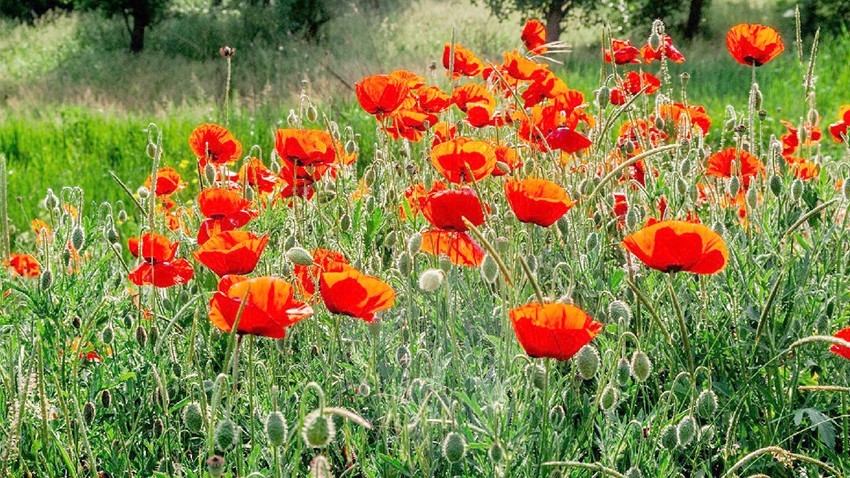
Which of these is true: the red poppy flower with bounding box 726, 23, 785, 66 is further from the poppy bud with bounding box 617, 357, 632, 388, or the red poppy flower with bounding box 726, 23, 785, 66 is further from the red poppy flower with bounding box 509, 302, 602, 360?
the red poppy flower with bounding box 509, 302, 602, 360

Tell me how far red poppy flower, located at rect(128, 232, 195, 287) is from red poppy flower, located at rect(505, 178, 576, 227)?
734 millimetres

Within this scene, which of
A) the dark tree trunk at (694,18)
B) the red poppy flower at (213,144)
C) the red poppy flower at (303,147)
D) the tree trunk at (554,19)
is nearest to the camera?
the red poppy flower at (303,147)

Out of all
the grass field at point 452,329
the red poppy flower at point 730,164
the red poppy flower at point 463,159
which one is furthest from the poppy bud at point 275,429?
the red poppy flower at point 730,164

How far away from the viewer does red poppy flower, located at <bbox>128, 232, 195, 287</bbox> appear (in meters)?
1.85

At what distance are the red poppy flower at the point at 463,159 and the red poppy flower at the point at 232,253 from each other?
46 cm

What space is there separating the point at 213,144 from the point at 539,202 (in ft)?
3.53

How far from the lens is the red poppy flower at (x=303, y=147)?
1957mm

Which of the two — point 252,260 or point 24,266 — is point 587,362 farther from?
point 24,266

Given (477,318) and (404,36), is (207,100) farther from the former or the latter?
(477,318)

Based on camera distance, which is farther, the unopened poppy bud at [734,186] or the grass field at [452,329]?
the unopened poppy bud at [734,186]

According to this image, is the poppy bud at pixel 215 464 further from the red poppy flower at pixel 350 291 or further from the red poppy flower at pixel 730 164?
the red poppy flower at pixel 730 164

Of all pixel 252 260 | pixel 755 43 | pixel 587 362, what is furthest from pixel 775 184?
pixel 252 260

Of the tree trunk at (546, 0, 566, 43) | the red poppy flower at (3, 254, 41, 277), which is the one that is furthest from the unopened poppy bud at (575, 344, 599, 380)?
the tree trunk at (546, 0, 566, 43)

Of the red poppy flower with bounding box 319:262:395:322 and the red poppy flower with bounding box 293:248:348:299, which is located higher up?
the red poppy flower with bounding box 319:262:395:322
